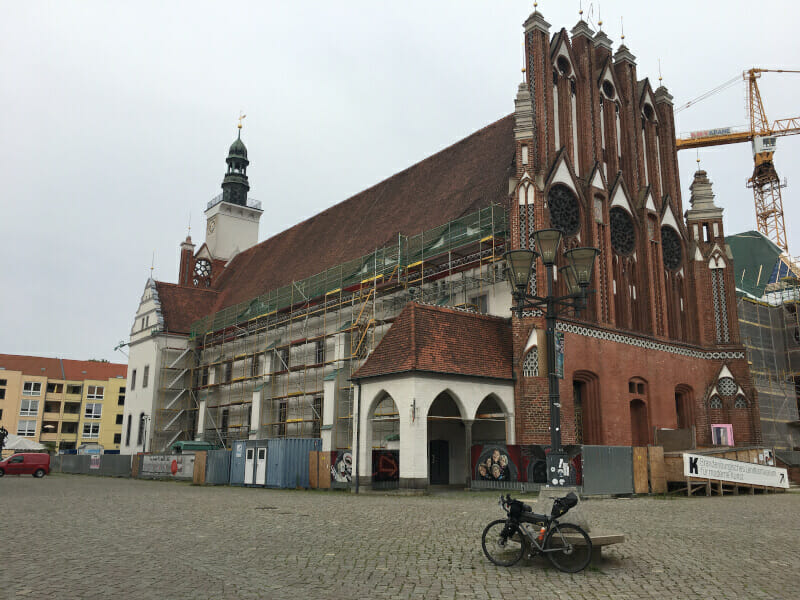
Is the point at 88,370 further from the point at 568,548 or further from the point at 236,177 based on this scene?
the point at 568,548

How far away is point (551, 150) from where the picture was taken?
2783 cm

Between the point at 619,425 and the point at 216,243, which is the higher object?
the point at 216,243

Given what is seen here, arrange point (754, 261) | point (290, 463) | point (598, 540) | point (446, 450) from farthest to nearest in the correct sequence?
point (754, 261)
point (446, 450)
point (290, 463)
point (598, 540)

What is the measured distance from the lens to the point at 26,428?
79.8 meters

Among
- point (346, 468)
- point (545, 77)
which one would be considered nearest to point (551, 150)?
point (545, 77)

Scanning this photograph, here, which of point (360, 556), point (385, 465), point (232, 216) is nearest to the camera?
point (360, 556)

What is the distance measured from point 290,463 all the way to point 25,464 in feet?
73.3

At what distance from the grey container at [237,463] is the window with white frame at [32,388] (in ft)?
204

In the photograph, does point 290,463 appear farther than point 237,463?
No

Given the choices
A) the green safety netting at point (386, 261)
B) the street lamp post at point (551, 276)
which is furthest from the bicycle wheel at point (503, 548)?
the green safety netting at point (386, 261)

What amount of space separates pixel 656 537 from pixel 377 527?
491 cm

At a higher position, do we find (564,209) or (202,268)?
(202,268)

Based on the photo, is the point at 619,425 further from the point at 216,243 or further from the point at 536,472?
the point at 216,243

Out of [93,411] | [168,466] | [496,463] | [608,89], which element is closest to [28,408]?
[93,411]
